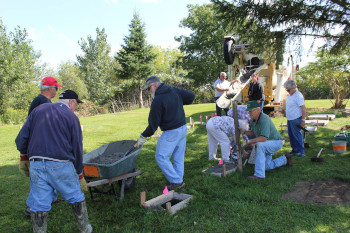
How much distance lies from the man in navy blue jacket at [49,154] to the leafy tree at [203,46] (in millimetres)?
17616

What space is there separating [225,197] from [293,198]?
3.06 ft

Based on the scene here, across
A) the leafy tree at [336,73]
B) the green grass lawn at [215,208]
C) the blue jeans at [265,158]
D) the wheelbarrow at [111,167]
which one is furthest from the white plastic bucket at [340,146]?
the leafy tree at [336,73]

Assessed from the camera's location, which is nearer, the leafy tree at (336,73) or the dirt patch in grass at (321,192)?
the dirt patch in grass at (321,192)

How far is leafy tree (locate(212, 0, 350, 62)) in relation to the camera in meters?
3.65

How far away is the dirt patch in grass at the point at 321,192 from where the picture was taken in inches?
134

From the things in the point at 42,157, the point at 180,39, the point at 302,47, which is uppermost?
the point at 180,39

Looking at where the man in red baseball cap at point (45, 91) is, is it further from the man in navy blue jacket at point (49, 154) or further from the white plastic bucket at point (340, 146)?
the white plastic bucket at point (340, 146)

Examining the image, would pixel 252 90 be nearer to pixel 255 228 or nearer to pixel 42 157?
pixel 255 228

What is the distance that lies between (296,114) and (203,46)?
16121 mm

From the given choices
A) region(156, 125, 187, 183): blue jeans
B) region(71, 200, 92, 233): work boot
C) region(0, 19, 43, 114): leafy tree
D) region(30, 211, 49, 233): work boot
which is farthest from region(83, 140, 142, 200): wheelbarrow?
region(0, 19, 43, 114): leafy tree

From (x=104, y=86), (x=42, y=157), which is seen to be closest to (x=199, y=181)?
(x=42, y=157)

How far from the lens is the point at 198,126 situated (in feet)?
33.5

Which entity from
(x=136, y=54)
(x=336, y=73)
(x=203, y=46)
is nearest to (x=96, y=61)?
(x=136, y=54)

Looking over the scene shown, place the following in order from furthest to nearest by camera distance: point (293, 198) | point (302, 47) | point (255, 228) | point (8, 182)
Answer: point (8, 182) < point (302, 47) < point (293, 198) < point (255, 228)
